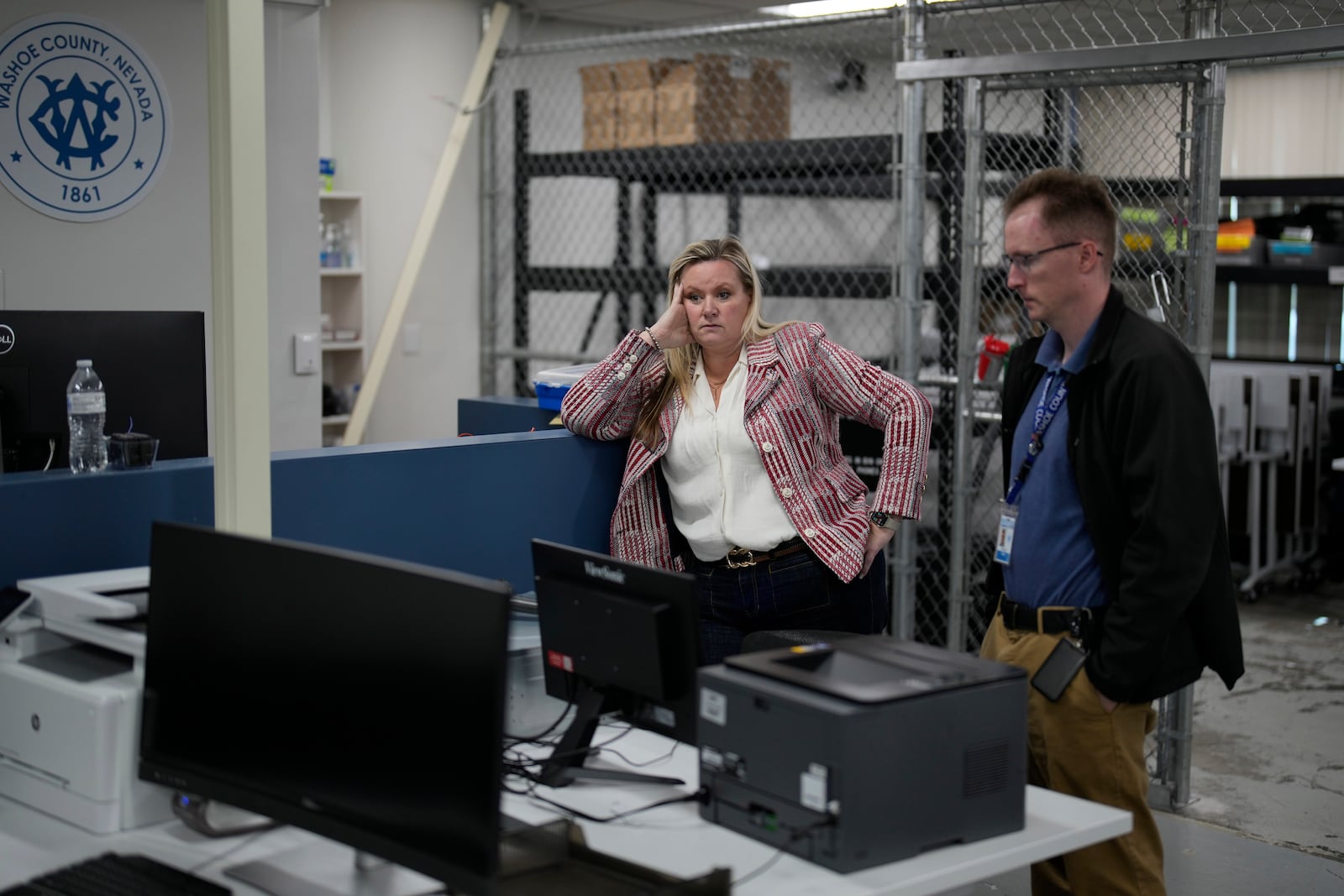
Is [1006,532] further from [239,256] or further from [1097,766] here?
[239,256]

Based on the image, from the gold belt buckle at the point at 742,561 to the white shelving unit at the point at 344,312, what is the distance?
13.6 feet

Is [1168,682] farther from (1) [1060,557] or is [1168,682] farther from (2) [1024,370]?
(2) [1024,370]

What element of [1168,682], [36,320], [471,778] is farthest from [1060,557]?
[36,320]

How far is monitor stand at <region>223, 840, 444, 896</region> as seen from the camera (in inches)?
72.3

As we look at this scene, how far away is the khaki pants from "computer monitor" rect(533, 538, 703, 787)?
2.36 ft

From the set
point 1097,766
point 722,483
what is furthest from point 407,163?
point 1097,766

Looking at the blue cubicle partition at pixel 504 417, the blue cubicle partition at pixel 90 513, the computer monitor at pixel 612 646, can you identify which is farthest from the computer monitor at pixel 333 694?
the blue cubicle partition at pixel 504 417

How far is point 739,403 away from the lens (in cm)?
317

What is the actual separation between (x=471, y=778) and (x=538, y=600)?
707mm

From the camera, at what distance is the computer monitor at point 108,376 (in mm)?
2812

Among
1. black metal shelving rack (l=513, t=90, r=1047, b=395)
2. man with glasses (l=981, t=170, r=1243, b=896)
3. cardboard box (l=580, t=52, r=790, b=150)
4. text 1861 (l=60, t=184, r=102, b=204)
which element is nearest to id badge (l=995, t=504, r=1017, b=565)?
man with glasses (l=981, t=170, r=1243, b=896)

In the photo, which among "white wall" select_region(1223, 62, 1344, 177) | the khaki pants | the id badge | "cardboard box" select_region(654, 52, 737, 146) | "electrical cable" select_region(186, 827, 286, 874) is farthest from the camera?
"white wall" select_region(1223, 62, 1344, 177)

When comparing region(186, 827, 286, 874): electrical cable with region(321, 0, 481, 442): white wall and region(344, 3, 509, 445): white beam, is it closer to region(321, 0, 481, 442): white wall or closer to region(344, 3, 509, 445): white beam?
region(344, 3, 509, 445): white beam

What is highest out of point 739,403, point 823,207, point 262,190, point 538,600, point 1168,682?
point 823,207
